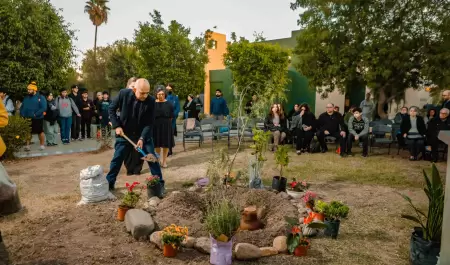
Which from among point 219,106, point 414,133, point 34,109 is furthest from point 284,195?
point 219,106

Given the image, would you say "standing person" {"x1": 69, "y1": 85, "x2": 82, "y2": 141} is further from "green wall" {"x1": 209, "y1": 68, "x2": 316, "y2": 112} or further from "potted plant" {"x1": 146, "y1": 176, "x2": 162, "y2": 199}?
"green wall" {"x1": 209, "y1": 68, "x2": 316, "y2": 112}

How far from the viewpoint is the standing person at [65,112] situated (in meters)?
11.2

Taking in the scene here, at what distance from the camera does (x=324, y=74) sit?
42.9ft

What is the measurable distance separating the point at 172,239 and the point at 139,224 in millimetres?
621

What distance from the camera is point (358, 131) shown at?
10.4 meters

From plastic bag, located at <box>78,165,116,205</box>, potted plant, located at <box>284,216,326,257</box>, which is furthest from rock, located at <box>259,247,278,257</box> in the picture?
plastic bag, located at <box>78,165,116,205</box>

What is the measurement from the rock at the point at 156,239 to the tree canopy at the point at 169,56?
16.6 metres

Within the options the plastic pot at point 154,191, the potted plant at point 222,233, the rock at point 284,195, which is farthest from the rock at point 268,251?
the plastic pot at point 154,191

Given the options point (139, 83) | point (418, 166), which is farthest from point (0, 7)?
point (418, 166)

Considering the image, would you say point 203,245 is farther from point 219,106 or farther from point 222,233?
point 219,106

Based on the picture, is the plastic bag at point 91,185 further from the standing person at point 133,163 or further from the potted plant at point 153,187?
the standing person at point 133,163

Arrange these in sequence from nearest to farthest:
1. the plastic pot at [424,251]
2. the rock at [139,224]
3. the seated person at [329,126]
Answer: the plastic pot at [424,251]
the rock at [139,224]
the seated person at [329,126]

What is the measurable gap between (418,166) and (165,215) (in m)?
6.82

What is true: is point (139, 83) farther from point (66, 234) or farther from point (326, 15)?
point (326, 15)
